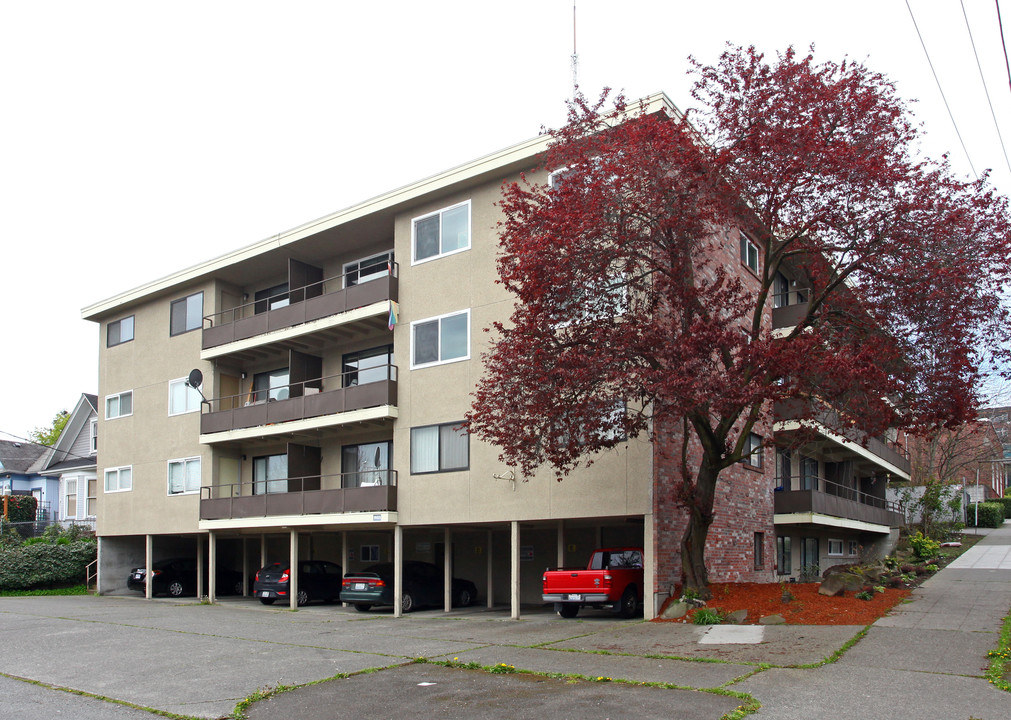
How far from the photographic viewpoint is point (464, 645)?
1525 centimetres

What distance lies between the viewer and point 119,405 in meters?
32.5

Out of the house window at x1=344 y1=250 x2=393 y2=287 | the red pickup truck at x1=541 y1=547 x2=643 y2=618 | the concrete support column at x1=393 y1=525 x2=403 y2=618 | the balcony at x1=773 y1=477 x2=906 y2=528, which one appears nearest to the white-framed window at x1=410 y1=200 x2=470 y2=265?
the house window at x1=344 y1=250 x2=393 y2=287

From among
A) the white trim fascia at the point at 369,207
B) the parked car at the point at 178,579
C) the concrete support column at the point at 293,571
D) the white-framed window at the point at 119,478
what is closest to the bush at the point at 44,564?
the parked car at the point at 178,579

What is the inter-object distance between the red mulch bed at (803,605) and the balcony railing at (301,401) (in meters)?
9.67

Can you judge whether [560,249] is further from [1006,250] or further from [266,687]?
[266,687]

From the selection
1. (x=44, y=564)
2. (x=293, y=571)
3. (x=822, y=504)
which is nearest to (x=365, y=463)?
(x=293, y=571)

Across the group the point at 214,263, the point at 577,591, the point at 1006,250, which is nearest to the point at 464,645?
the point at 577,591

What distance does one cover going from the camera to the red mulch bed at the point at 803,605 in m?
16.1

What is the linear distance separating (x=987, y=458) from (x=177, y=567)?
36.3 metres

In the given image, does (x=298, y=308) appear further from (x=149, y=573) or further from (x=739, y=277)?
(x=739, y=277)

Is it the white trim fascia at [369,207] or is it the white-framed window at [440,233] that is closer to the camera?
the white trim fascia at [369,207]

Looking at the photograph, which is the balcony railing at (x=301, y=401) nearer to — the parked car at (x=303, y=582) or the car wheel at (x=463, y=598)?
the parked car at (x=303, y=582)

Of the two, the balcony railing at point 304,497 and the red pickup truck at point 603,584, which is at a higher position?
the balcony railing at point 304,497

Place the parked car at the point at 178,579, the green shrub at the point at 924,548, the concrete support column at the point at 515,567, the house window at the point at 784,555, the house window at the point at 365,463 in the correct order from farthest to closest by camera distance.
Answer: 1. the parked car at the point at 178,579
2. the green shrub at the point at 924,548
3. the house window at the point at 784,555
4. the house window at the point at 365,463
5. the concrete support column at the point at 515,567
